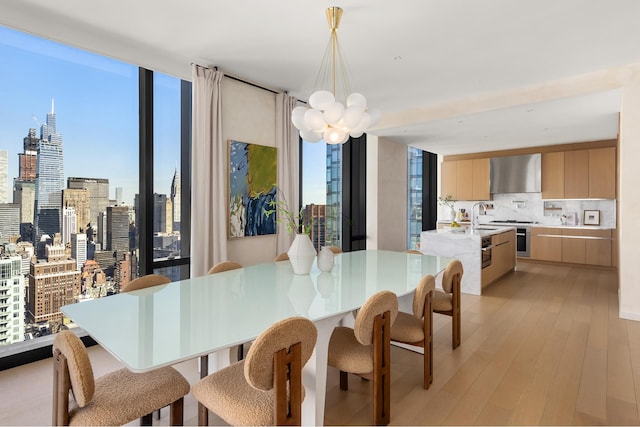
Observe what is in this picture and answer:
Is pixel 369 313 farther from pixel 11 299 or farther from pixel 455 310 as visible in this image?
pixel 11 299

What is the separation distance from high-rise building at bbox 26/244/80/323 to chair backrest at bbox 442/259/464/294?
320 centimetres

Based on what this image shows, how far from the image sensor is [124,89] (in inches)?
134

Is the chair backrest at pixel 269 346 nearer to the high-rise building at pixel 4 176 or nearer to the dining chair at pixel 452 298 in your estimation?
the dining chair at pixel 452 298

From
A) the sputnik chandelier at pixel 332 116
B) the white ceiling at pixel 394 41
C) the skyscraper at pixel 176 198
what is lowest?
the skyscraper at pixel 176 198

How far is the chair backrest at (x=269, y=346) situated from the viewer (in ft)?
4.21

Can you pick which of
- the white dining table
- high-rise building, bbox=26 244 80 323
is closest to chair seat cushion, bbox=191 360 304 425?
the white dining table

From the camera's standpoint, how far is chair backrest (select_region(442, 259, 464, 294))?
2.76 metres

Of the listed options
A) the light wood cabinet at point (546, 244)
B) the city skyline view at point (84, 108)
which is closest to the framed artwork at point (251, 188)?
the city skyline view at point (84, 108)

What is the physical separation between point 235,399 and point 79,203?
8.45 feet

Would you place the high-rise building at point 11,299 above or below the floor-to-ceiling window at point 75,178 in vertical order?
below

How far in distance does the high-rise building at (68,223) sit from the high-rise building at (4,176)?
393 mm

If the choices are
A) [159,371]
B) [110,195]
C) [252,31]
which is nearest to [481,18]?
[252,31]

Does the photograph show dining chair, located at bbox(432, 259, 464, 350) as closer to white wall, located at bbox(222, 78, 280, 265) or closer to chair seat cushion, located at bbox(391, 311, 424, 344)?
chair seat cushion, located at bbox(391, 311, 424, 344)

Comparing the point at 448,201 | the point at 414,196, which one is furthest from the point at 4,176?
the point at 448,201
